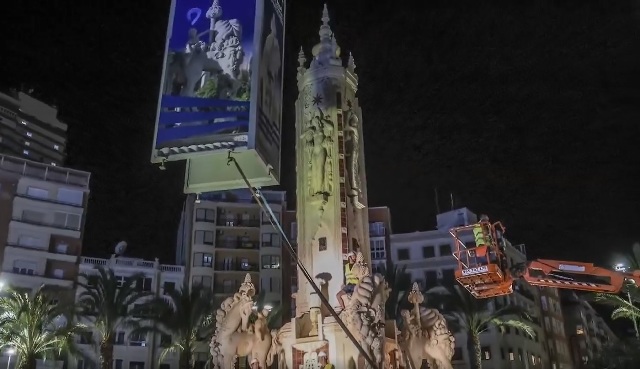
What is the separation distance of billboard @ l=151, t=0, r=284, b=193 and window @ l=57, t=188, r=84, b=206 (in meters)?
49.6

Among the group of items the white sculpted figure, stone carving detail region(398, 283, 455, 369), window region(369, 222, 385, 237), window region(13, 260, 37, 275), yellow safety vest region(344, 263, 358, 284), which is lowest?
stone carving detail region(398, 283, 455, 369)

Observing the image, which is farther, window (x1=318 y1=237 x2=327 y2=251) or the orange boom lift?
window (x1=318 y1=237 x2=327 y2=251)

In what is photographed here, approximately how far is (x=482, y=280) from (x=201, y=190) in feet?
38.3

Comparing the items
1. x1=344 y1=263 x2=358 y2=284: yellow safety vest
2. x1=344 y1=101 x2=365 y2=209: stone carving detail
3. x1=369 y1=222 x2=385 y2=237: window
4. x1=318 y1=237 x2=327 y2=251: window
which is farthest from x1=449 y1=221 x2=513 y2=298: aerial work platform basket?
x1=369 y1=222 x2=385 y2=237: window

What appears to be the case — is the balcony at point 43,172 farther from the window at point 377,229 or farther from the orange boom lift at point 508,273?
the orange boom lift at point 508,273

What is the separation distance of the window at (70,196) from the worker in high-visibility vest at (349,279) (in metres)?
50.6

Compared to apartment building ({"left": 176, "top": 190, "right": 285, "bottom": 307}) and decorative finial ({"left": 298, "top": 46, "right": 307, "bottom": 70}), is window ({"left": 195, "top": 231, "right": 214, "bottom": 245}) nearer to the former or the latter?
apartment building ({"left": 176, "top": 190, "right": 285, "bottom": 307})

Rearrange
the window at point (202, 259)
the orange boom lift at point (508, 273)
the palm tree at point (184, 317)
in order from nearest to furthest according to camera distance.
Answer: the orange boom lift at point (508, 273)
the palm tree at point (184, 317)
the window at point (202, 259)

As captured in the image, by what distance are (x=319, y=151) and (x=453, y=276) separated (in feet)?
147

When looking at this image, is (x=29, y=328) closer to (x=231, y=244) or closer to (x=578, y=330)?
(x=231, y=244)

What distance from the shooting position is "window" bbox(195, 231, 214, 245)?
7488 centimetres

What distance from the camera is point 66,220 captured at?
220 ft

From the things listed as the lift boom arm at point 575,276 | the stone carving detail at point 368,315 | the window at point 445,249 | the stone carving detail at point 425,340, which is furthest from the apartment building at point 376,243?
the stone carving detail at point 368,315

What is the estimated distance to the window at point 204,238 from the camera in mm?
A: 74875
